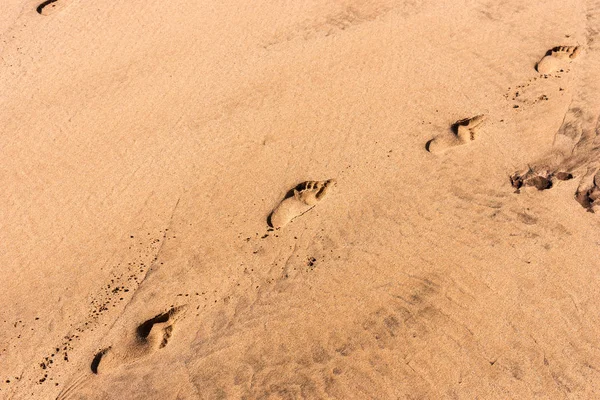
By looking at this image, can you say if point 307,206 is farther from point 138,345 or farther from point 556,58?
point 556,58

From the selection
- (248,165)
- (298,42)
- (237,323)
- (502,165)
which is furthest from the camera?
(298,42)

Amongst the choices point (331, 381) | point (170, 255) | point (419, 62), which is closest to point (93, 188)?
point (170, 255)

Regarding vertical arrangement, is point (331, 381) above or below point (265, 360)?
below

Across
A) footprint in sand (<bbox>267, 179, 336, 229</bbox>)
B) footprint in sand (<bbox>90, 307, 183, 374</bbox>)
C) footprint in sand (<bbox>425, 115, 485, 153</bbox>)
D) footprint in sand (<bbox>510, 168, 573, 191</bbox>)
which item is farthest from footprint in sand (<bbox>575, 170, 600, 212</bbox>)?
footprint in sand (<bbox>90, 307, 183, 374</bbox>)

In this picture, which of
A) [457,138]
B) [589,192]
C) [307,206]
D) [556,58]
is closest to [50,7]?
[307,206]

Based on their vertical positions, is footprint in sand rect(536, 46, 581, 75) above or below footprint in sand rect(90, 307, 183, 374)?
below

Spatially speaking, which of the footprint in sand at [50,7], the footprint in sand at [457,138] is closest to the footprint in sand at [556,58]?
the footprint in sand at [457,138]

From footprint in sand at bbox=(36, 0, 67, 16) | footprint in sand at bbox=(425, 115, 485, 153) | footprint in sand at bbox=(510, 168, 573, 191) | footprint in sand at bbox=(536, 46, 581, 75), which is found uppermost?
footprint in sand at bbox=(36, 0, 67, 16)

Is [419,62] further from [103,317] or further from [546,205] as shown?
[103,317]

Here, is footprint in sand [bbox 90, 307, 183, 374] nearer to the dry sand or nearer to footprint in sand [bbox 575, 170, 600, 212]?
the dry sand
